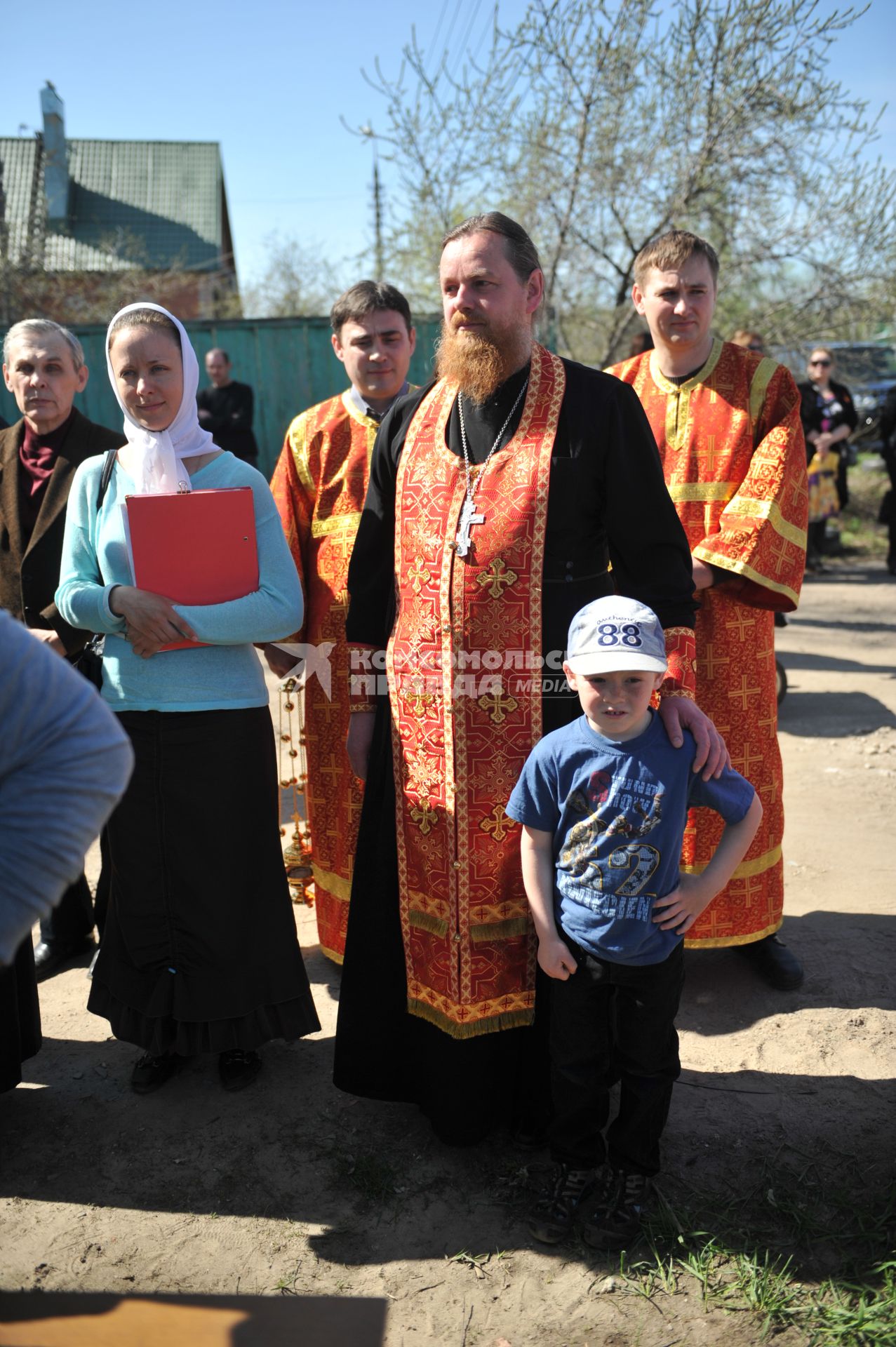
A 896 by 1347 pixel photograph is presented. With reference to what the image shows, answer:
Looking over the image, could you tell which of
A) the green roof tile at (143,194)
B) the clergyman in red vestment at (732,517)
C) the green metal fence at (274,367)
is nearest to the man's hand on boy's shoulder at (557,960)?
the clergyman in red vestment at (732,517)

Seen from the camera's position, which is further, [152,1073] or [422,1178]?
[152,1073]

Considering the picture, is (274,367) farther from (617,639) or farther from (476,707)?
(617,639)

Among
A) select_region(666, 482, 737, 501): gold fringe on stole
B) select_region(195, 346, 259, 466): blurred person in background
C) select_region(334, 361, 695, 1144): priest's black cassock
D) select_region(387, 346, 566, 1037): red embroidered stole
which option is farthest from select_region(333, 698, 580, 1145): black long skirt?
select_region(195, 346, 259, 466): blurred person in background

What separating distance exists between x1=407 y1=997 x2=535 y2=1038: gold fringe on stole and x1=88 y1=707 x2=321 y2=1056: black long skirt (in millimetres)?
605

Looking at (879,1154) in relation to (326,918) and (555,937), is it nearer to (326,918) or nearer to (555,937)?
(555,937)

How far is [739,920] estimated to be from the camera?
11.4ft

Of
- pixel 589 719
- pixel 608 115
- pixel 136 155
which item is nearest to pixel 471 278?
pixel 589 719

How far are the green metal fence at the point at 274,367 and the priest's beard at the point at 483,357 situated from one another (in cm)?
852

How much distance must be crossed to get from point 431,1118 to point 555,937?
28.6 inches

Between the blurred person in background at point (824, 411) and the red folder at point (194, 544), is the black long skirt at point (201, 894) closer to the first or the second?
the red folder at point (194, 544)

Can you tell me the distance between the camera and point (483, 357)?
255 centimetres

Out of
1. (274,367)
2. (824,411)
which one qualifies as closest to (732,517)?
(824,411)

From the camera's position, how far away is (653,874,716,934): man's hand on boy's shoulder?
2279mm

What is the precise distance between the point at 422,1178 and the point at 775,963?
148 centimetres
